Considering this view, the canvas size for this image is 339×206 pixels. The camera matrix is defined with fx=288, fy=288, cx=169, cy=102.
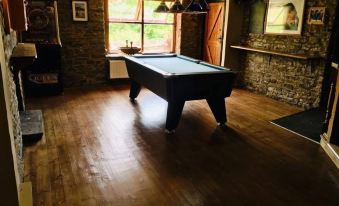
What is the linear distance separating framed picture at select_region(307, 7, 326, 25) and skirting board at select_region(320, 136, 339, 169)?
2.20 meters

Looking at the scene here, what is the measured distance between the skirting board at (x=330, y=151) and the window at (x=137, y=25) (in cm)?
460

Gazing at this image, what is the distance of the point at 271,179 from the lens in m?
2.84

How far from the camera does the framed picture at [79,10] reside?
19.3 feet

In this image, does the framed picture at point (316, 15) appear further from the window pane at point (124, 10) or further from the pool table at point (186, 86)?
the window pane at point (124, 10)

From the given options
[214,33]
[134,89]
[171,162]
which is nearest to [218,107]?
[171,162]

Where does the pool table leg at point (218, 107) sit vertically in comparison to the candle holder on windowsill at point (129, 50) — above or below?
below

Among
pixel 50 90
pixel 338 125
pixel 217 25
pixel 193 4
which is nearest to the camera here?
pixel 338 125

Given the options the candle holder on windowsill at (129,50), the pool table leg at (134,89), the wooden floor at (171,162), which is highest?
the candle holder on windowsill at (129,50)

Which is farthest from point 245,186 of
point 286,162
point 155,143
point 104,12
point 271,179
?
point 104,12

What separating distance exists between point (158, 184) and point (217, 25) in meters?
5.11

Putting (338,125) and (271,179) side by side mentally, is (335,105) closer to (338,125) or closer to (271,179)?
(338,125)

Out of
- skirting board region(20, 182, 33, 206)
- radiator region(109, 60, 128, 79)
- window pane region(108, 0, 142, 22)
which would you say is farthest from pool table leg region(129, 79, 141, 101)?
skirting board region(20, 182, 33, 206)

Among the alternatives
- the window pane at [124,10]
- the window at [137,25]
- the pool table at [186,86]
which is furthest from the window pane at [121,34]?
the pool table at [186,86]

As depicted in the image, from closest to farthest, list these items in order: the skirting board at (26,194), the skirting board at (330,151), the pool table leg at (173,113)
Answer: the skirting board at (26,194) < the skirting board at (330,151) < the pool table leg at (173,113)
